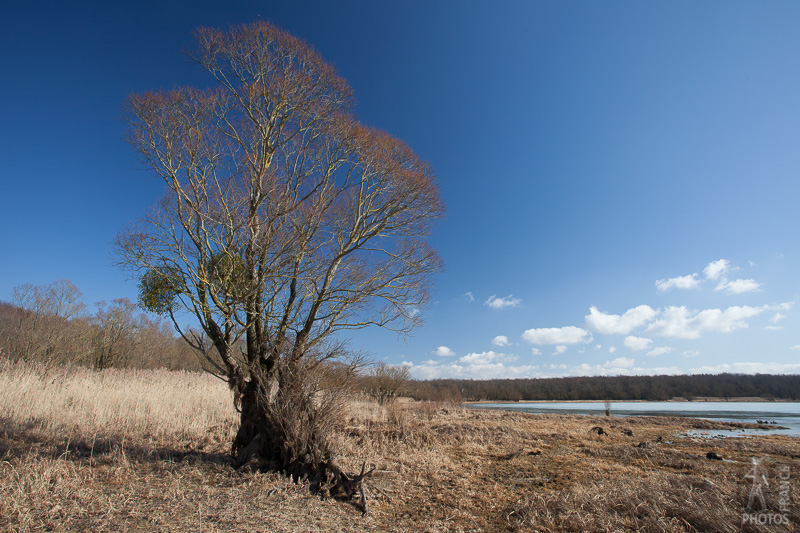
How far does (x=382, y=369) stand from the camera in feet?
83.7

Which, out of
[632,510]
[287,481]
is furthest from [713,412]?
[287,481]

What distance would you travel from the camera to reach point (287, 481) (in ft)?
17.7

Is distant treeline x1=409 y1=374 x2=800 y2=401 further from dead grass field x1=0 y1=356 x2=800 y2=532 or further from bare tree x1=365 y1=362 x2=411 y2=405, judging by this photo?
dead grass field x1=0 y1=356 x2=800 y2=532

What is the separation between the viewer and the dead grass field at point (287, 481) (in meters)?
4.09

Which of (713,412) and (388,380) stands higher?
(388,380)

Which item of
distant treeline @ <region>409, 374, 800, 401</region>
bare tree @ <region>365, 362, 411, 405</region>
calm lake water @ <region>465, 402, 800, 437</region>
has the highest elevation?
bare tree @ <region>365, 362, 411, 405</region>

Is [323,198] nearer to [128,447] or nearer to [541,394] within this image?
[128,447]

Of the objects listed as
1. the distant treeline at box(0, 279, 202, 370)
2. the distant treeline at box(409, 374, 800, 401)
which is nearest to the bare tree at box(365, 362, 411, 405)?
the distant treeline at box(0, 279, 202, 370)

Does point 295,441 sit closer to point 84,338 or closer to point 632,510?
point 632,510

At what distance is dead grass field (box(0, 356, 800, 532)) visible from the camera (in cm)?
409

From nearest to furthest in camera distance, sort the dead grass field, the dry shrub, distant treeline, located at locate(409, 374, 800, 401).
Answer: the dead grass field
the dry shrub
distant treeline, located at locate(409, 374, 800, 401)

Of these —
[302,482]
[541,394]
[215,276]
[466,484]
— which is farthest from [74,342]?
[541,394]

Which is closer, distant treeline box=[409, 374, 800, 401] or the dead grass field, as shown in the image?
the dead grass field

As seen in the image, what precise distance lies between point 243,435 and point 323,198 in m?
4.95
